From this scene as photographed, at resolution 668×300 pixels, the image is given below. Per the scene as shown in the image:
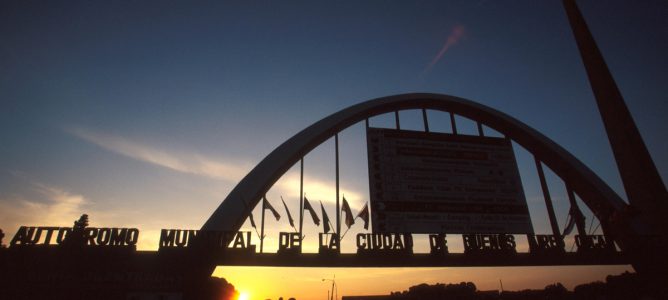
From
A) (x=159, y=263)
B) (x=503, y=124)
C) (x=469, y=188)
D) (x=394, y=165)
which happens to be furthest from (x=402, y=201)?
(x=503, y=124)

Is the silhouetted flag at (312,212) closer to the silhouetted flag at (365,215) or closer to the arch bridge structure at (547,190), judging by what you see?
the arch bridge structure at (547,190)

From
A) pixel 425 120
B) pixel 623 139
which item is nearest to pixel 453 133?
pixel 425 120

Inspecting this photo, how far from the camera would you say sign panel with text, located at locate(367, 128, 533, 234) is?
1681cm

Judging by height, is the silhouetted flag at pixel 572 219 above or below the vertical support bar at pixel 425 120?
below

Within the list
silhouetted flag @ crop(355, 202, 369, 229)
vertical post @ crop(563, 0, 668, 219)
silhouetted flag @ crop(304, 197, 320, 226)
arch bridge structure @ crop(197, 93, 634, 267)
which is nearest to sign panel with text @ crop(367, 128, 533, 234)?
silhouetted flag @ crop(355, 202, 369, 229)

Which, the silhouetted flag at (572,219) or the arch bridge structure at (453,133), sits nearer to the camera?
the arch bridge structure at (453,133)

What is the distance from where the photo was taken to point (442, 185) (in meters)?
18.1

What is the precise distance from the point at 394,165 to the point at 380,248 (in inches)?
203

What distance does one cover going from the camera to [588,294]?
150ft

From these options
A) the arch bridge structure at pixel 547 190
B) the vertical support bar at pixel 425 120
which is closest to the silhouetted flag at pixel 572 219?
the arch bridge structure at pixel 547 190

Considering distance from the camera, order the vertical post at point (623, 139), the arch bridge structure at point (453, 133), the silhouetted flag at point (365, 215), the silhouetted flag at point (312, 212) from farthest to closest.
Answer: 1. the vertical post at point (623, 139)
2. the silhouetted flag at point (312, 212)
3. the silhouetted flag at point (365, 215)
4. the arch bridge structure at point (453, 133)

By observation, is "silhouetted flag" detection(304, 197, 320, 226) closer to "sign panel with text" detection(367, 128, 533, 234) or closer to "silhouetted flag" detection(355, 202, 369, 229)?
"silhouetted flag" detection(355, 202, 369, 229)

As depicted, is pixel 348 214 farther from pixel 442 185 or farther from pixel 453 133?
pixel 453 133

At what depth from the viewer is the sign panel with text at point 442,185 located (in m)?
16.8
